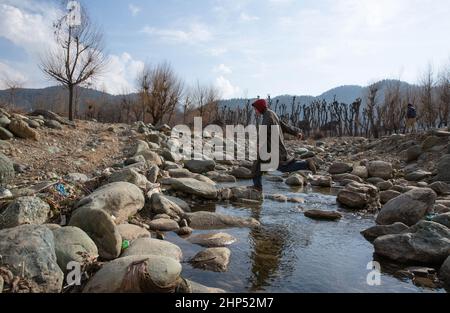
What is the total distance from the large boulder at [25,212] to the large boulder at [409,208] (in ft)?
14.5

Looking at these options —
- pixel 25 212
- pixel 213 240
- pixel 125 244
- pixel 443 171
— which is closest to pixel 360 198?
pixel 213 240

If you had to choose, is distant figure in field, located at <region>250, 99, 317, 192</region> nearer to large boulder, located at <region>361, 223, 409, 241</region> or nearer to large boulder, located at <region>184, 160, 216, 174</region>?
large boulder, located at <region>361, 223, 409, 241</region>

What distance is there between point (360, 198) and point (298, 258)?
10.5 ft

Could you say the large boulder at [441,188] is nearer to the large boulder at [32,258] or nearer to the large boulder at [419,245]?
the large boulder at [419,245]

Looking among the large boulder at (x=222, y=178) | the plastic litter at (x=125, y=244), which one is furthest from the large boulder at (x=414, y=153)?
the plastic litter at (x=125, y=244)

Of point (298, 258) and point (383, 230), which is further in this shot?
point (383, 230)

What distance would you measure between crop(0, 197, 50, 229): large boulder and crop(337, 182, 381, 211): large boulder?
494cm

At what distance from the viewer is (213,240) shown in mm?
4531

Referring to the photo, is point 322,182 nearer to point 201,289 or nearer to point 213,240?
point 213,240
